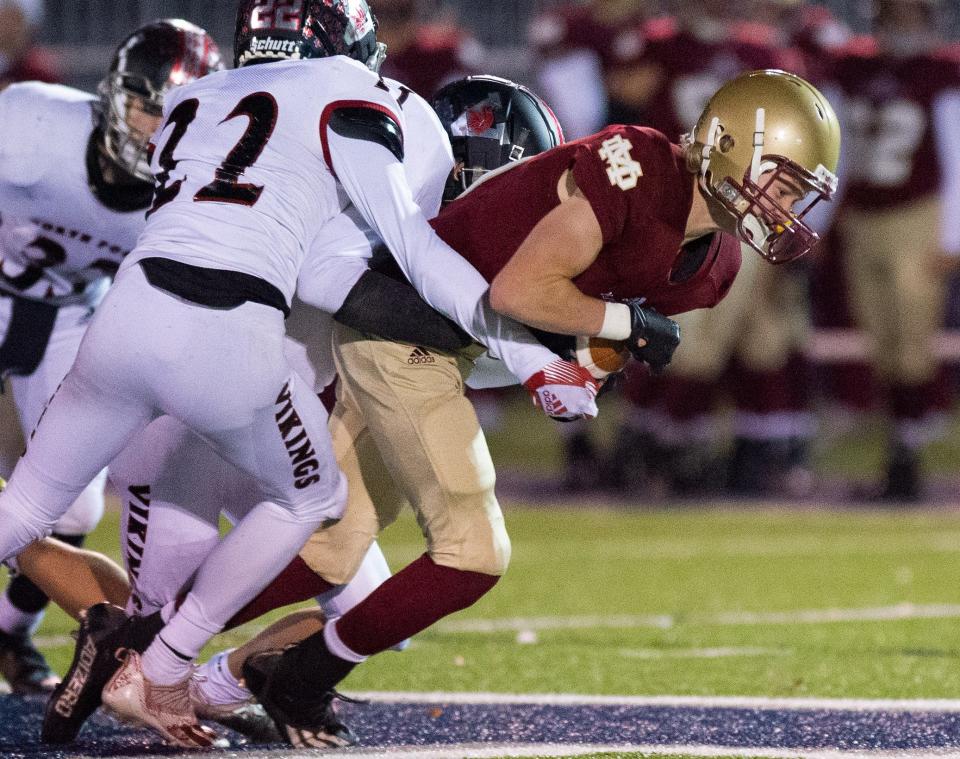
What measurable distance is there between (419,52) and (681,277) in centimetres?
516

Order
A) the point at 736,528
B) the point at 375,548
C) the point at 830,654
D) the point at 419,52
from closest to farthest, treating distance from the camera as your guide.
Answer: the point at 375,548, the point at 830,654, the point at 736,528, the point at 419,52

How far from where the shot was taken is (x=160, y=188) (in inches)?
139

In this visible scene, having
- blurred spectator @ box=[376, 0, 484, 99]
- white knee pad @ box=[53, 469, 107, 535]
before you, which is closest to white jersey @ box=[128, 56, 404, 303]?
white knee pad @ box=[53, 469, 107, 535]

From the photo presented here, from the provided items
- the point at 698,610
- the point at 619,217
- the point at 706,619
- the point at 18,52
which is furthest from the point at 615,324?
the point at 18,52

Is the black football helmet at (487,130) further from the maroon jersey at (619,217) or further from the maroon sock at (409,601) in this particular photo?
the maroon sock at (409,601)

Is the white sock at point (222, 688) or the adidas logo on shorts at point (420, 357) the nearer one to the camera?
the adidas logo on shorts at point (420, 357)

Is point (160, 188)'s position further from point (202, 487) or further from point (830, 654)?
point (830, 654)

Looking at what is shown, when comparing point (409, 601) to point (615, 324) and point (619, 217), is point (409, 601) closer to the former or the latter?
point (615, 324)

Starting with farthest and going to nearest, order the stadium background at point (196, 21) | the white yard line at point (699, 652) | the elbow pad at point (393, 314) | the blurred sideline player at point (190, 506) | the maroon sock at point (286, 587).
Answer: the stadium background at point (196, 21) < the white yard line at point (699, 652) < the maroon sock at point (286, 587) < the blurred sideline player at point (190, 506) < the elbow pad at point (393, 314)

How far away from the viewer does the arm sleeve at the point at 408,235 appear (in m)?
3.42

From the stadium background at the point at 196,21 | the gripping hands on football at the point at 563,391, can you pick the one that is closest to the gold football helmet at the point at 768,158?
the gripping hands on football at the point at 563,391

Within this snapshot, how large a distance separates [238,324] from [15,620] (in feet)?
4.57

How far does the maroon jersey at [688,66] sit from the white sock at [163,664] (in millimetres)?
5112

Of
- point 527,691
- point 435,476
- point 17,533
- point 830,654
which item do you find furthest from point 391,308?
point 830,654
